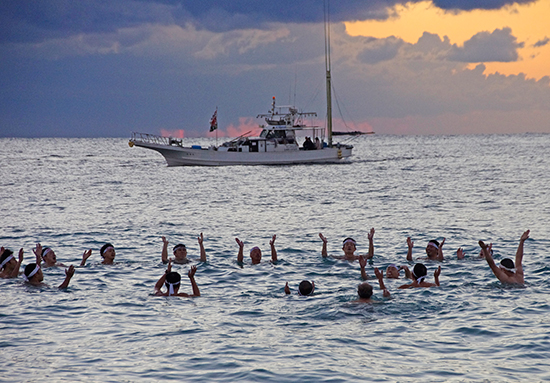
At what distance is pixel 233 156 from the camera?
192 feet

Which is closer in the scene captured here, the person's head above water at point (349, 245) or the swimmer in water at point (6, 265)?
the swimmer in water at point (6, 265)

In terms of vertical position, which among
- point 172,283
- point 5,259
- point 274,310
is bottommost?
point 274,310

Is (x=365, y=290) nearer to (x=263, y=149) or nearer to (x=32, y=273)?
(x=32, y=273)

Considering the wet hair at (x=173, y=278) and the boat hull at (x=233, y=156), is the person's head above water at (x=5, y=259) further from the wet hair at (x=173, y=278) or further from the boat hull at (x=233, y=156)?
the boat hull at (x=233, y=156)

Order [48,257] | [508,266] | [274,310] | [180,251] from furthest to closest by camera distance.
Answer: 1. [180,251]
2. [48,257]
3. [508,266]
4. [274,310]

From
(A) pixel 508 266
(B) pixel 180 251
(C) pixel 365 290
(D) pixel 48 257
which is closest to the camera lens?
(C) pixel 365 290

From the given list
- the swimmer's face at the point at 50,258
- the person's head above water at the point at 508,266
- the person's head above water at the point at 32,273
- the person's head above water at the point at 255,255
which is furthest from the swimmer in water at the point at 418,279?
the swimmer's face at the point at 50,258

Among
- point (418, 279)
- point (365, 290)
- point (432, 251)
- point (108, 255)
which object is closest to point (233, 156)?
point (108, 255)

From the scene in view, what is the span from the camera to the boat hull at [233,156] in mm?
57656

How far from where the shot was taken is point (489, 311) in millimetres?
10359

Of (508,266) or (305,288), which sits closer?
(305,288)

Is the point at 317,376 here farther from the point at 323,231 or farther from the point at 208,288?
the point at 323,231

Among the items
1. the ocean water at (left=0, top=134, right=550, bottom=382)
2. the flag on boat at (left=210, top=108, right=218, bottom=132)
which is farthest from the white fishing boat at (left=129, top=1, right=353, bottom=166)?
the ocean water at (left=0, top=134, right=550, bottom=382)

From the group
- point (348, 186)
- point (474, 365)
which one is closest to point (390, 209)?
point (348, 186)
